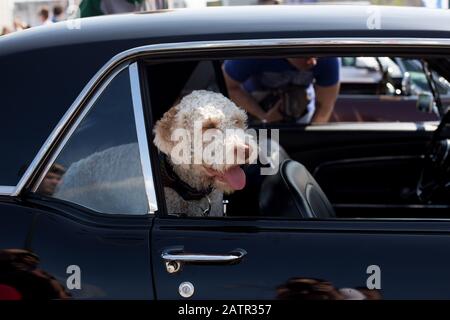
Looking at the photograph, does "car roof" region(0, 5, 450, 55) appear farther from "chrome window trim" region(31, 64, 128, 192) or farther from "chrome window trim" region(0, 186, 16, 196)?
"chrome window trim" region(0, 186, 16, 196)

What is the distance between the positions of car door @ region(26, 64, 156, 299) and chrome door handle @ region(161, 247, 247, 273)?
0.06m

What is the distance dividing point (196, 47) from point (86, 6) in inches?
77.6

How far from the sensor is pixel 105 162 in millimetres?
2137

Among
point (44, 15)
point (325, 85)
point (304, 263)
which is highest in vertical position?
point (44, 15)

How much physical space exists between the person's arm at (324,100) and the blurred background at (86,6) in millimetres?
678

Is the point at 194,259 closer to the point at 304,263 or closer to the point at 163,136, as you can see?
the point at 304,263

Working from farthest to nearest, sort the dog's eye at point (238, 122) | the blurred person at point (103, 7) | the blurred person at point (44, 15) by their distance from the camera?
the blurred person at point (44, 15) → the blurred person at point (103, 7) → the dog's eye at point (238, 122)

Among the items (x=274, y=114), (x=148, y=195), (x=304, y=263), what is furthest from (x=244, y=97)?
(x=304, y=263)

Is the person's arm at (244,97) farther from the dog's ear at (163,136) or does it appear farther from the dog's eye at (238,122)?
the dog's ear at (163,136)

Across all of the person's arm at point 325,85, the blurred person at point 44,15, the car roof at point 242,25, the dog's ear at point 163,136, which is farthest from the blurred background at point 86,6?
the dog's ear at point 163,136

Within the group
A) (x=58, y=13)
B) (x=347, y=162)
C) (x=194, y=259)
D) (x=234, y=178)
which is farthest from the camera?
(x=58, y=13)

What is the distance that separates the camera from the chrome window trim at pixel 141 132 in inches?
82.7

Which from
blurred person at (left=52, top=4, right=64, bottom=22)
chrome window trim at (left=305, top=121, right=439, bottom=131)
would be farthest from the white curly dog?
blurred person at (left=52, top=4, right=64, bottom=22)

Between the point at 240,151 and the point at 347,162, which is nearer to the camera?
the point at 240,151
